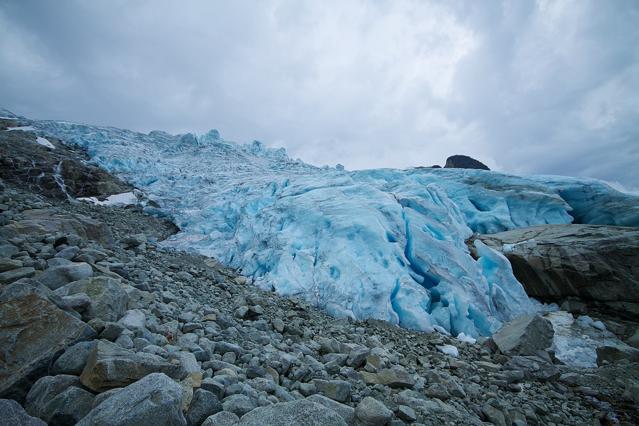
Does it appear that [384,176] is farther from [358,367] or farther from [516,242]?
[358,367]

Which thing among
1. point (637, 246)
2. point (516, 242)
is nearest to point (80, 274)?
point (516, 242)

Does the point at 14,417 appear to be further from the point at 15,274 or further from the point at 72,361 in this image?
the point at 15,274

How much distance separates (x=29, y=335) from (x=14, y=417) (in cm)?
64

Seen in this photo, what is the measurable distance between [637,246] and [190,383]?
1214 centimetres

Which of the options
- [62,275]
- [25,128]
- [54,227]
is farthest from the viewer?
[25,128]

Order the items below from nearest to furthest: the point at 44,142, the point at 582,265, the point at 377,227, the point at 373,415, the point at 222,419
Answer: the point at 222,419 → the point at 373,415 → the point at 377,227 → the point at 582,265 → the point at 44,142

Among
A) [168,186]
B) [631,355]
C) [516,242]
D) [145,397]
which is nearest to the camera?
[145,397]

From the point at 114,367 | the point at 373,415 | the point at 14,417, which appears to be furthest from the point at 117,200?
the point at 373,415

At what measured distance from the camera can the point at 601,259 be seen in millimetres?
9000

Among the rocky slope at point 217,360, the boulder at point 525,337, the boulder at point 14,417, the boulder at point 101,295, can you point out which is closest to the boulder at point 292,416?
the rocky slope at point 217,360

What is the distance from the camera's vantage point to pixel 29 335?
5.93ft

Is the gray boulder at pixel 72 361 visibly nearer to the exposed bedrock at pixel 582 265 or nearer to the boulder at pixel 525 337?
the boulder at pixel 525 337

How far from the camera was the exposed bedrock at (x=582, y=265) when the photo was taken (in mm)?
8789

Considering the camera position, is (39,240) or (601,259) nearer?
(39,240)
